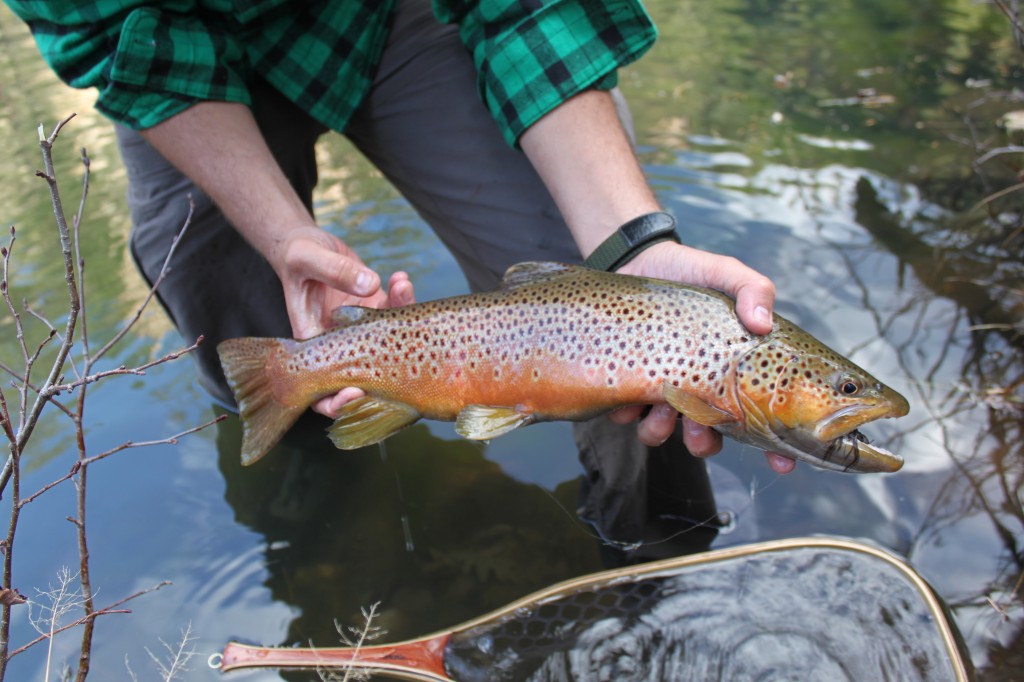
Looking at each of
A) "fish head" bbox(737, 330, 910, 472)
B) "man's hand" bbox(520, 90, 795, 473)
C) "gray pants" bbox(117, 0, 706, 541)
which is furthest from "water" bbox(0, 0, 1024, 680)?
"fish head" bbox(737, 330, 910, 472)

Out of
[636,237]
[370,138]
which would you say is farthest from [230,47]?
[636,237]

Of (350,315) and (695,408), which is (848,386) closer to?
(695,408)

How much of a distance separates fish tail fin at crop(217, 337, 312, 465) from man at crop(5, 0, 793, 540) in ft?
0.49

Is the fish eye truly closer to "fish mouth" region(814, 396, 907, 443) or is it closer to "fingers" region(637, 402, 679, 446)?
"fish mouth" region(814, 396, 907, 443)

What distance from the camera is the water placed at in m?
2.88

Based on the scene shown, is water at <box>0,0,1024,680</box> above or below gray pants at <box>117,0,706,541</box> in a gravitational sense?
below

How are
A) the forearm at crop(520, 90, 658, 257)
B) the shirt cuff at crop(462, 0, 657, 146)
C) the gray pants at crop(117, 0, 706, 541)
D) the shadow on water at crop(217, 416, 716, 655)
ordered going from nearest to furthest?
the forearm at crop(520, 90, 658, 257) < the shirt cuff at crop(462, 0, 657, 146) < the shadow on water at crop(217, 416, 716, 655) < the gray pants at crop(117, 0, 706, 541)

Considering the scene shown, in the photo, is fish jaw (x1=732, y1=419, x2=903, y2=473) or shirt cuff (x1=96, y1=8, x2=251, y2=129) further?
shirt cuff (x1=96, y1=8, x2=251, y2=129)

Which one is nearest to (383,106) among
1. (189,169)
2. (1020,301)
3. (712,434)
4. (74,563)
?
(189,169)

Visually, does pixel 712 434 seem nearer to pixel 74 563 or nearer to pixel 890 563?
pixel 890 563

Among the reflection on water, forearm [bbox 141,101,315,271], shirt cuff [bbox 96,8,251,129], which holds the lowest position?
the reflection on water

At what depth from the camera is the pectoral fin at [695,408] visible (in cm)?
200

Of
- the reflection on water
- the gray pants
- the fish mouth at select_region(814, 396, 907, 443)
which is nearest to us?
the fish mouth at select_region(814, 396, 907, 443)

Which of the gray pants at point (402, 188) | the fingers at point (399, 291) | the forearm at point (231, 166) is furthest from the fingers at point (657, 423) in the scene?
the forearm at point (231, 166)
